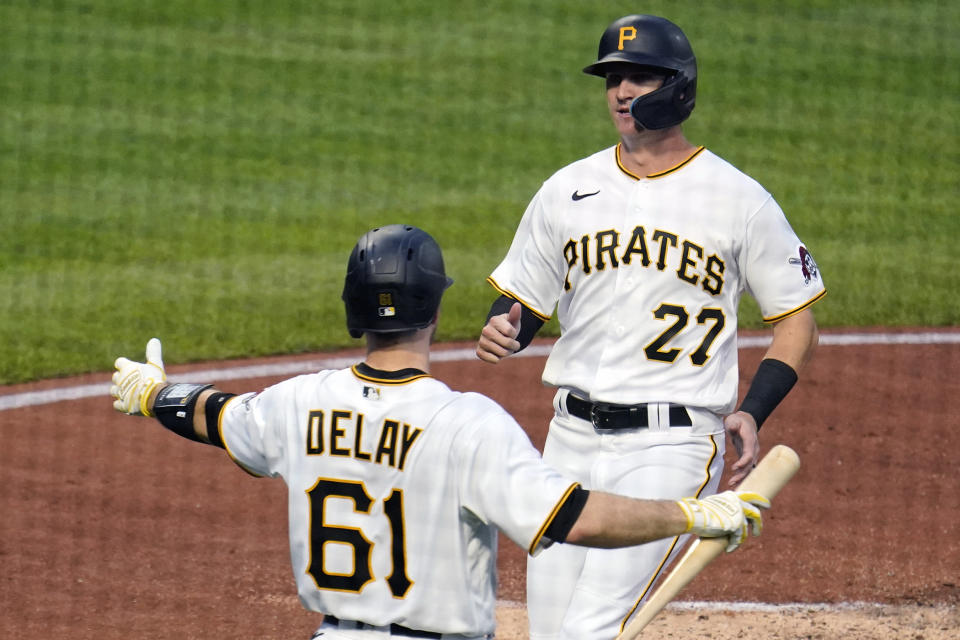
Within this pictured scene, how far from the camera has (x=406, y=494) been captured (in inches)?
122

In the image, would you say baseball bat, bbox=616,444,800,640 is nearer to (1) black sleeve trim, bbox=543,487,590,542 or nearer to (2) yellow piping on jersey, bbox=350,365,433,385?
(1) black sleeve trim, bbox=543,487,590,542

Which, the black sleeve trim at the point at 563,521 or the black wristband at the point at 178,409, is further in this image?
the black wristband at the point at 178,409

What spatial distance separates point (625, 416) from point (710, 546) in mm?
848

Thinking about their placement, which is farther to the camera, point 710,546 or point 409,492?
point 710,546

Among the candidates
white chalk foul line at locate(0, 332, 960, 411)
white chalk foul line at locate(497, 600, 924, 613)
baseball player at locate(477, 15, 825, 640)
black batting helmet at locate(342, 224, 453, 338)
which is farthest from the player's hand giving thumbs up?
white chalk foul line at locate(0, 332, 960, 411)

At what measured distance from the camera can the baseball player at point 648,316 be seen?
3930mm

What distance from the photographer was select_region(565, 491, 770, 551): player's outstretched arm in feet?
9.90

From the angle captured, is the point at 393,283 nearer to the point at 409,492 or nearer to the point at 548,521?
the point at 409,492

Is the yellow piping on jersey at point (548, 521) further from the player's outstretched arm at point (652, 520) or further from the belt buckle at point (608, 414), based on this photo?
the belt buckle at point (608, 414)

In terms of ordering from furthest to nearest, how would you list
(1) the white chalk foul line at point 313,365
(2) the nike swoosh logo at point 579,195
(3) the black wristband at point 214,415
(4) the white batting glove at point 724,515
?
(1) the white chalk foul line at point 313,365 < (2) the nike swoosh logo at point 579,195 < (3) the black wristband at point 214,415 < (4) the white batting glove at point 724,515

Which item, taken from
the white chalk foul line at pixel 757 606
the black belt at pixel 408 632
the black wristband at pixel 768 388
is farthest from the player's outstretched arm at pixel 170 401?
the white chalk foul line at pixel 757 606

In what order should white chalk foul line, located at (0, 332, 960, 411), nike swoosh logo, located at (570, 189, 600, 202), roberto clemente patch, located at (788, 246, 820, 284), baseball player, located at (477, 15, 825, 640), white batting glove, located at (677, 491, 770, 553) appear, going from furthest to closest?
white chalk foul line, located at (0, 332, 960, 411)
nike swoosh logo, located at (570, 189, 600, 202)
roberto clemente patch, located at (788, 246, 820, 284)
baseball player, located at (477, 15, 825, 640)
white batting glove, located at (677, 491, 770, 553)

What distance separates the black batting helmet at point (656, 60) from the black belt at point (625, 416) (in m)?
0.82

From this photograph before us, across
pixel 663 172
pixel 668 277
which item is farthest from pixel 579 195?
pixel 668 277
